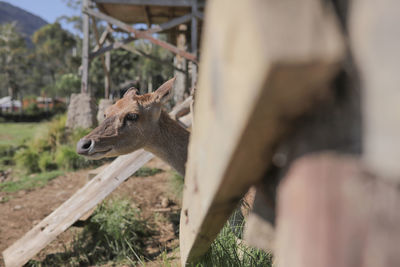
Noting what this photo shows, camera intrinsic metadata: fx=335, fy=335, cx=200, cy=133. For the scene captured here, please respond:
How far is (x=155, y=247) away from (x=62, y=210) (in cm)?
129

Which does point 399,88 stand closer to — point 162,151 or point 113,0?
→ point 162,151

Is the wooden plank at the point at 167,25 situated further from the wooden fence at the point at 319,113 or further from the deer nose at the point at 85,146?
the wooden fence at the point at 319,113

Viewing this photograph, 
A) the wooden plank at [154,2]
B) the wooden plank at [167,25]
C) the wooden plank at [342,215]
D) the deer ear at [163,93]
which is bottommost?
the deer ear at [163,93]

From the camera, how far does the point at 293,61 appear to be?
1.50ft

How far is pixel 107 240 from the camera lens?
13.9ft

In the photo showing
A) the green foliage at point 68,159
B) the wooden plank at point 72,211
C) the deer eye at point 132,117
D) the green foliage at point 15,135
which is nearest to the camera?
the deer eye at point 132,117

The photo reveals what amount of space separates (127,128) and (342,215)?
315 cm

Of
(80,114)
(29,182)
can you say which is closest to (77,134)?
(80,114)

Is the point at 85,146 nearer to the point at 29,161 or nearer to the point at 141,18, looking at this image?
→ the point at 29,161

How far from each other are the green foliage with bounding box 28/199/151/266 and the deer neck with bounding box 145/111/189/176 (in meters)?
1.31

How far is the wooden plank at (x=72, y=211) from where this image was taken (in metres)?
3.93

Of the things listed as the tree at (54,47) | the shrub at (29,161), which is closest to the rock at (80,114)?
the shrub at (29,161)

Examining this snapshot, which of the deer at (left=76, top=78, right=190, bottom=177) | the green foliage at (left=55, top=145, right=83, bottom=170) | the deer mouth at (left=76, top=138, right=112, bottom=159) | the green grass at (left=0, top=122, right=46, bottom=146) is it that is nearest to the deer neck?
the deer at (left=76, top=78, right=190, bottom=177)

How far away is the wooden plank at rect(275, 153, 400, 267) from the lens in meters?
0.48
